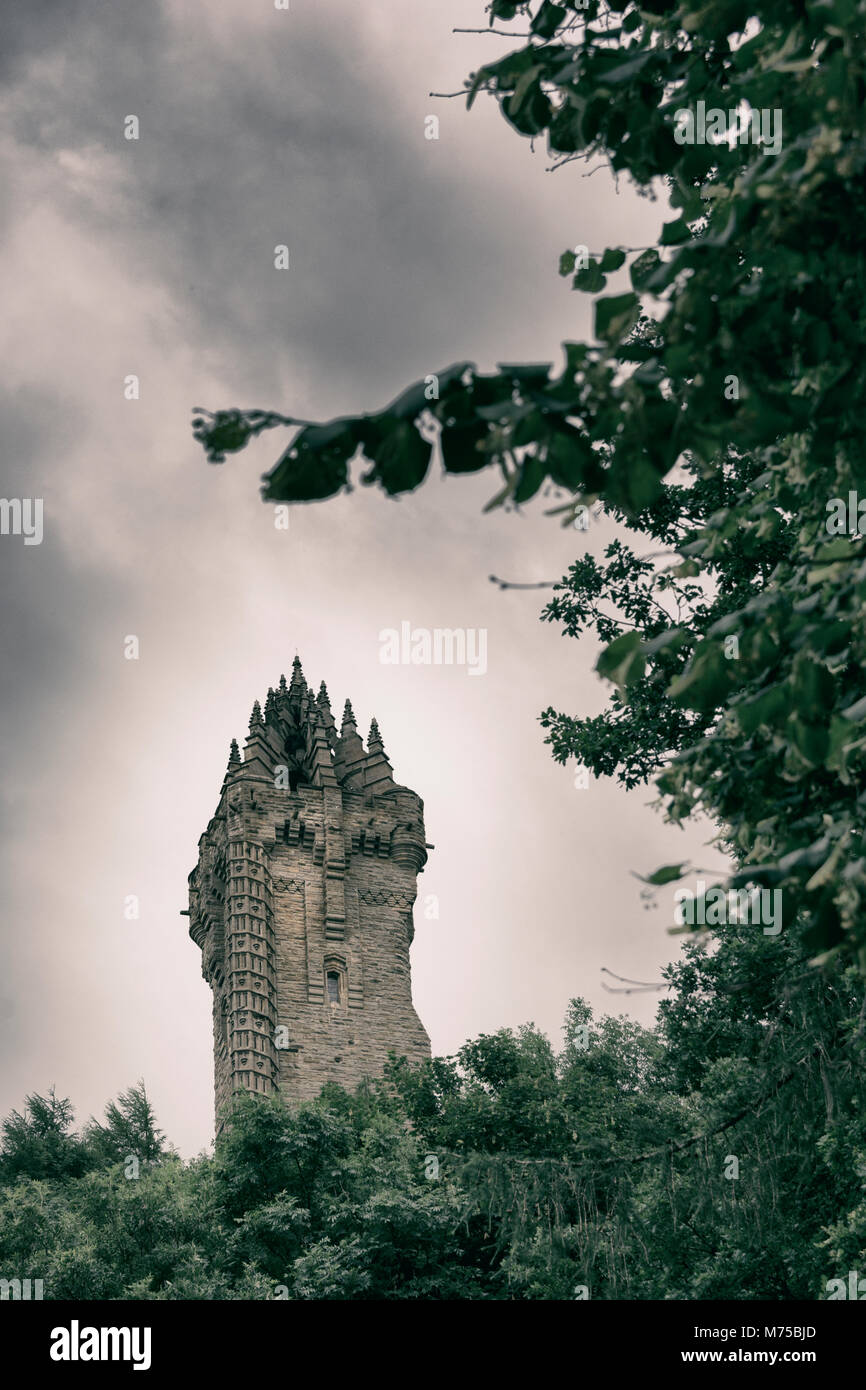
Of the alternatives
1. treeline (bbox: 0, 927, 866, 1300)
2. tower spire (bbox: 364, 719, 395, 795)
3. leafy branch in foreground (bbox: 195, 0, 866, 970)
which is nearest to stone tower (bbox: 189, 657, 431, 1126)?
tower spire (bbox: 364, 719, 395, 795)

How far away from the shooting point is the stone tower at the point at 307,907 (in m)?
62.0

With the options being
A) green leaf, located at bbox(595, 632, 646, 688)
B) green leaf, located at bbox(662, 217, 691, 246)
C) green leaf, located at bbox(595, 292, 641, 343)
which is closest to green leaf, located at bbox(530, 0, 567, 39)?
green leaf, located at bbox(662, 217, 691, 246)

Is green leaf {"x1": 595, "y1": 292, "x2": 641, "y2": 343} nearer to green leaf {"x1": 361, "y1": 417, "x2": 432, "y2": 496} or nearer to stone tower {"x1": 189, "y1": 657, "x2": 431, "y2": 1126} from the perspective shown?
green leaf {"x1": 361, "y1": 417, "x2": 432, "y2": 496}

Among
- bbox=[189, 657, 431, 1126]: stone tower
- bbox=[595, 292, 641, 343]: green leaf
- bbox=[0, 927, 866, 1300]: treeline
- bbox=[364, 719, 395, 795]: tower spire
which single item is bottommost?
bbox=[0, 927, 866, 1300]: treeline

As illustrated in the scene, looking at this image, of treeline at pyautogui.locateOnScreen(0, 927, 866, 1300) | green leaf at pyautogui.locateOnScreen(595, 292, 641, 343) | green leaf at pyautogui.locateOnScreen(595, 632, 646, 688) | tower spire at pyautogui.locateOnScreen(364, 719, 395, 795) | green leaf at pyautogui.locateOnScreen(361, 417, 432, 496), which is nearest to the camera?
green leaf at pyautogui.locateOnScreen(361, 417, 432, 496)

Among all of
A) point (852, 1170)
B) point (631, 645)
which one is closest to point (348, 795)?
point (852, 1170)

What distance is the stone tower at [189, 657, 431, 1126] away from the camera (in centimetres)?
6203

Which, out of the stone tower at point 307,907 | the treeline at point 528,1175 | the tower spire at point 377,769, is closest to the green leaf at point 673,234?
the treeline at point 528,1175

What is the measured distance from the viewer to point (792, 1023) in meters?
10.4

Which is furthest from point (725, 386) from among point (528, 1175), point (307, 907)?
point (307, 907)

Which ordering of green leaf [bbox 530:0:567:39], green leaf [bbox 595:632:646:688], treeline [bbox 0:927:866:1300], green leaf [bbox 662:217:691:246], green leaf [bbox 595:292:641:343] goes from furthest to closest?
treeline [bbox 0:927:866:1300]
green leaf [bbox 530:0:567:39]
green leaf [bbox 662:217:691:246]
green leaf [bbox 595:632:646:688]
green leaf [bbox 595:292:641:343]

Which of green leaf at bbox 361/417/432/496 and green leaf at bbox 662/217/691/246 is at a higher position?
green leaf at bbox 662/217/691/246

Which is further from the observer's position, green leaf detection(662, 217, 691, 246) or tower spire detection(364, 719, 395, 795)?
tower spire detection(364, 719, 395, 795)

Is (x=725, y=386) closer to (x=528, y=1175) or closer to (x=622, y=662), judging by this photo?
(x=622, y=662)
